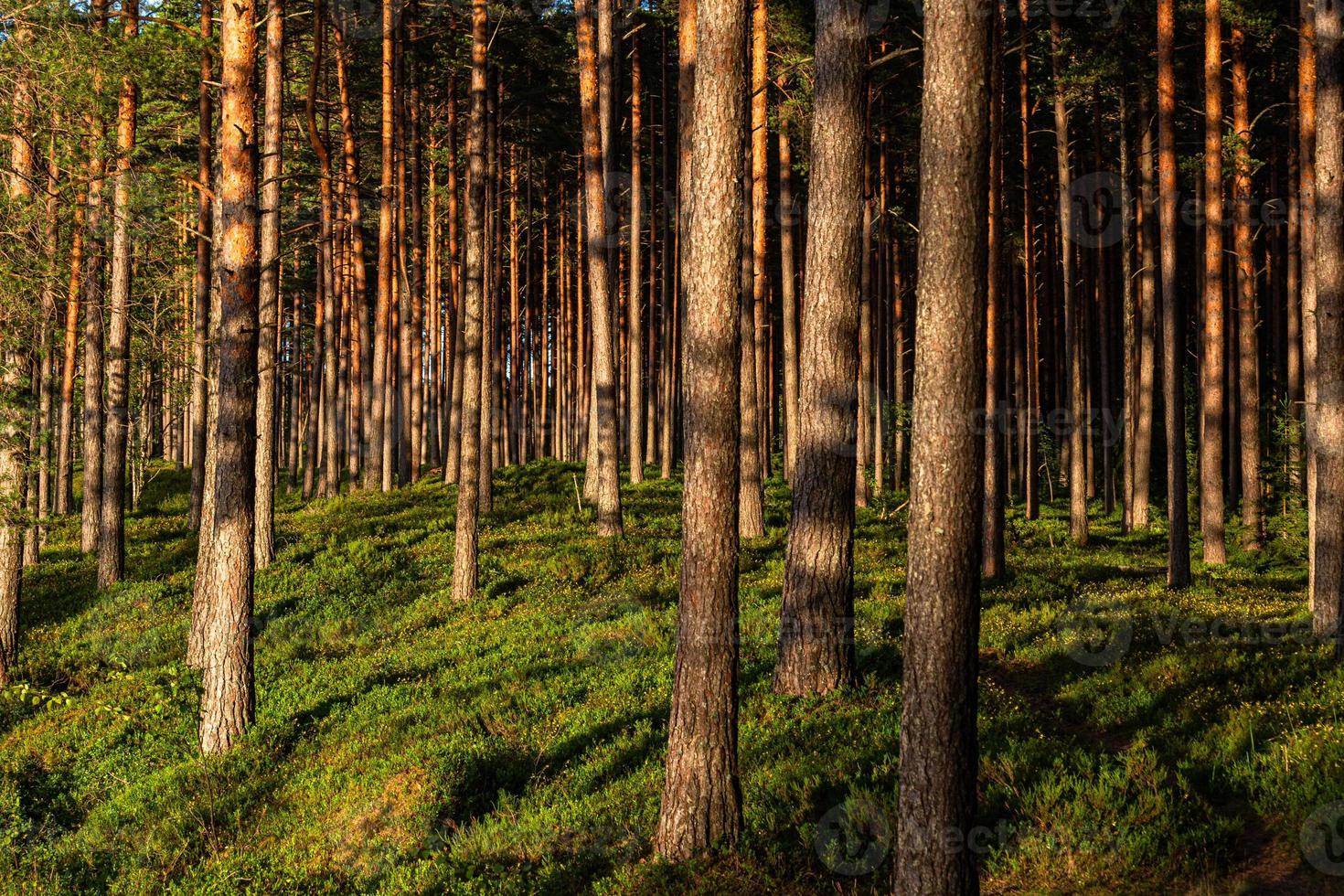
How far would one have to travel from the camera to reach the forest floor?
19.7 feet

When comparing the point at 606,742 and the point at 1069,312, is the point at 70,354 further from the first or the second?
the point at 1069,312

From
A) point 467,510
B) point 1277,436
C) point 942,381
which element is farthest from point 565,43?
point 942,381

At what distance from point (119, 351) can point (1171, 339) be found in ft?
59.5

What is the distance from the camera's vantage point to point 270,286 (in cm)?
1934

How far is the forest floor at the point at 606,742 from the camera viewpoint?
600 centimetres

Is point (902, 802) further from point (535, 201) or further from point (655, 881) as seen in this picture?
point (535, 201)

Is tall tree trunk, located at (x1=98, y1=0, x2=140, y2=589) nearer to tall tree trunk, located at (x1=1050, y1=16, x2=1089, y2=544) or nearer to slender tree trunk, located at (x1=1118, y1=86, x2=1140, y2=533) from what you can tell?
tall tree trunk, located at (x1=1050, y1=16, x2=1089, y2=544)

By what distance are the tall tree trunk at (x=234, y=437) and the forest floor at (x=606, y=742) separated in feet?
2.01

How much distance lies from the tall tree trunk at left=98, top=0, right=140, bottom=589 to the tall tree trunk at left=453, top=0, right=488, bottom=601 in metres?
5.71
